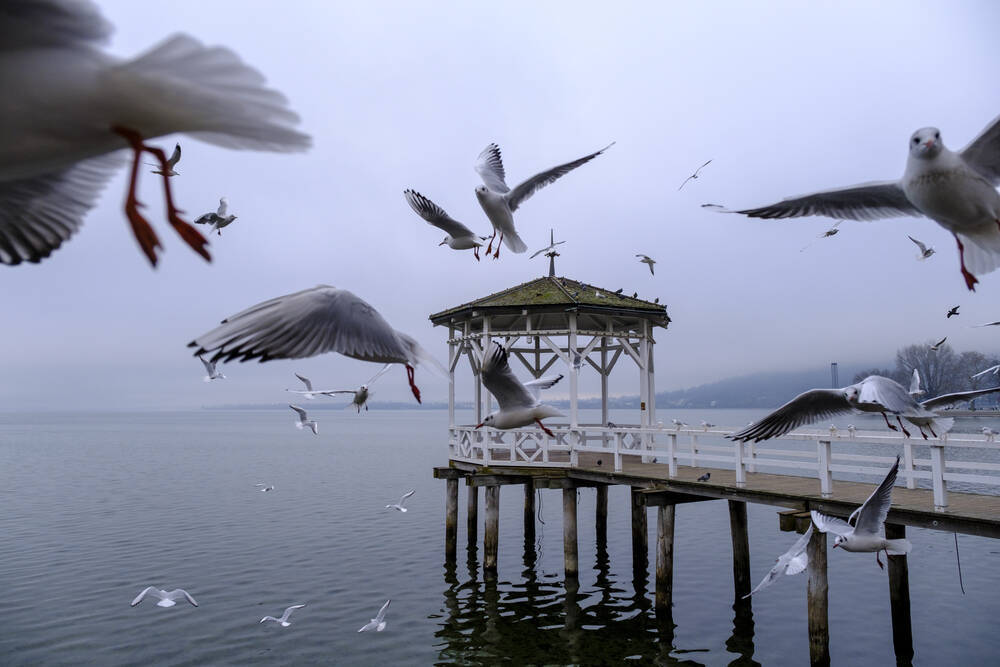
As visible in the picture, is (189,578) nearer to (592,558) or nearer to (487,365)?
(592,558)

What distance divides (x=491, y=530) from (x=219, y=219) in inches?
455

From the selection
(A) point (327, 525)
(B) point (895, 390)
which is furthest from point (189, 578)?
(B) point (895, 390)

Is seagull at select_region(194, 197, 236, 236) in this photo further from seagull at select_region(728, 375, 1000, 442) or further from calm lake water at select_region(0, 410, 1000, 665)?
calm lake water at select_region(0, 410, 1000, 665)

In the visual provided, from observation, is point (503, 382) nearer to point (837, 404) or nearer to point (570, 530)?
point (837, 404)

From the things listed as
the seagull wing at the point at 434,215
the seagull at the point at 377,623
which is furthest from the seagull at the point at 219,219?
the seagull at the point at 377,623

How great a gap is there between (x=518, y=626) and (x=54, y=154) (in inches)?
508

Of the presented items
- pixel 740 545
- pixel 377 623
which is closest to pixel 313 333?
pixel 377 623

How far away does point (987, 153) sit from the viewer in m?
2.88

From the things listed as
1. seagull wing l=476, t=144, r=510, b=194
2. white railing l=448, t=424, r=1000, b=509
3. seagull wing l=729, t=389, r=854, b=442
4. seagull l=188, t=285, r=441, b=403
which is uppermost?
seagull wing l=476, t=144, r=510, b=194

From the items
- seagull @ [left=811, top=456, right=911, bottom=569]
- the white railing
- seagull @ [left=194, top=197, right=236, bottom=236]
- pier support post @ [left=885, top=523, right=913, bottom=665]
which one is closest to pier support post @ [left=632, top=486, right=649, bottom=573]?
the white railing

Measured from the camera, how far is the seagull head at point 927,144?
273 cm

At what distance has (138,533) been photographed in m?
23.4

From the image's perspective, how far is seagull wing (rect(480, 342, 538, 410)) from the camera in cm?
583

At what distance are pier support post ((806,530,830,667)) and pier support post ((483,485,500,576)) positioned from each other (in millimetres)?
7185
